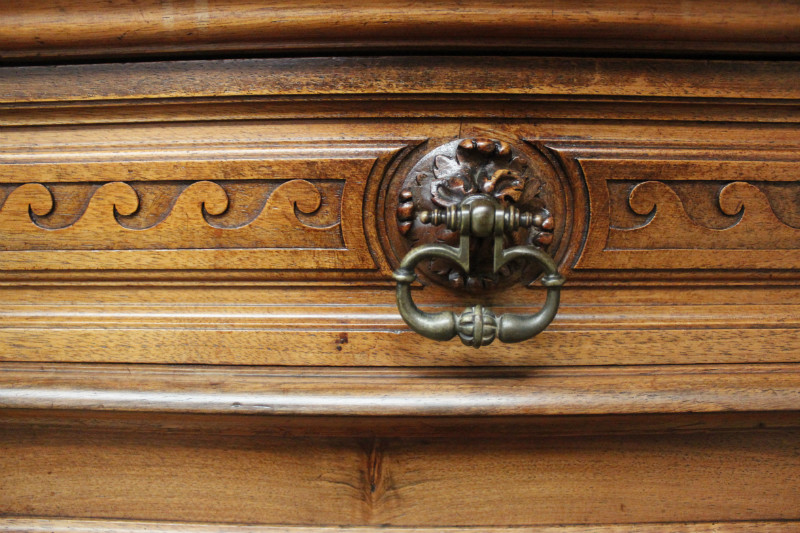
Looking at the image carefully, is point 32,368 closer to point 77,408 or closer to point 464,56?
point 77,408

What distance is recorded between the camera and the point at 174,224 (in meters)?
0.31

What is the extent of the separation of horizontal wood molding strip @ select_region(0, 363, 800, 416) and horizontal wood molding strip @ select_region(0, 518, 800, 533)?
0.09m

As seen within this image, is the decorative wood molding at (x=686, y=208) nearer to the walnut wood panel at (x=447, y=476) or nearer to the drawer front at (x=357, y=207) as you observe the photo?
the drawer front at (x=357, y=207)

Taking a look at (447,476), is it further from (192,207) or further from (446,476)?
(192,207)

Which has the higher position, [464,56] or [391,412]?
[464,56]

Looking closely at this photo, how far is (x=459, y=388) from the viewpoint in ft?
1.03

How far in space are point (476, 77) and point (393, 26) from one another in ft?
0.18

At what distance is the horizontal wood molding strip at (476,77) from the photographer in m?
0.29

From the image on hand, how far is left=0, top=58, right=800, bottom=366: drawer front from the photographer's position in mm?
298

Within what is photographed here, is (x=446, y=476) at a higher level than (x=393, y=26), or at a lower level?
lower

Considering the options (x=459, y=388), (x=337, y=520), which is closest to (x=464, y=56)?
(x=459, y=388)

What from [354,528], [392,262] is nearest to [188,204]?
[392,262]

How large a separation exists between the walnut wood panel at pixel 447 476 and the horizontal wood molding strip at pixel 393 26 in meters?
0.24

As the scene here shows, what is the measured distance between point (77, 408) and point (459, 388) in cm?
23
